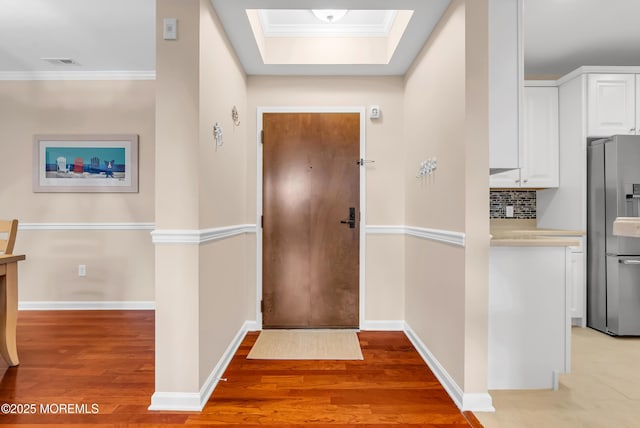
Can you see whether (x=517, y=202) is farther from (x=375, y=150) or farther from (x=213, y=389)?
(x=213, y=389)

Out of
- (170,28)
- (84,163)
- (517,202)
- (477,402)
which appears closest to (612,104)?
(517,202)

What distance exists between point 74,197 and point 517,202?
15.5 ft

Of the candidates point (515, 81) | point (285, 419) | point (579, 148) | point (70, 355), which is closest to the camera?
point (285, 419)

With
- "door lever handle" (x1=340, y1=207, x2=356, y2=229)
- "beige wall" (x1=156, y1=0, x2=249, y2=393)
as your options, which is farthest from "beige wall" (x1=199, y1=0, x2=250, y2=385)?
"door lever handle" (x1=340, y1=207, x2=356, y2=229)

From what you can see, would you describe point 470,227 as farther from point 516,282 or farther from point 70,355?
point 70,355

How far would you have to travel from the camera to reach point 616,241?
10.7 feet

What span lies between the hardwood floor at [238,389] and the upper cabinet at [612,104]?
268 cm

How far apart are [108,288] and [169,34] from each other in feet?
9.84

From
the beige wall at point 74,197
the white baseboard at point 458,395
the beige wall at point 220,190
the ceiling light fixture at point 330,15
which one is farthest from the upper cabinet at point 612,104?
the beige wall at point 74,197

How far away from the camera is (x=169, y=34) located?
2020 millimetres

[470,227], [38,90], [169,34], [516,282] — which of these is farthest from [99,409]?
[38,90]

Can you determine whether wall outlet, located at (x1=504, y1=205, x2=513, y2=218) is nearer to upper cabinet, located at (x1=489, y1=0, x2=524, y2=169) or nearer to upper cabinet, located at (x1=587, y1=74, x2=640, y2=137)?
upper cabinet, located at (x1=587, y1=74, x2=640, y2=137)

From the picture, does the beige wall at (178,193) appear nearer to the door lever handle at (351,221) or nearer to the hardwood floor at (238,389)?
the hardwood floor at (238,389)

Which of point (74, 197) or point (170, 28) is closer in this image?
point (170, 28)
